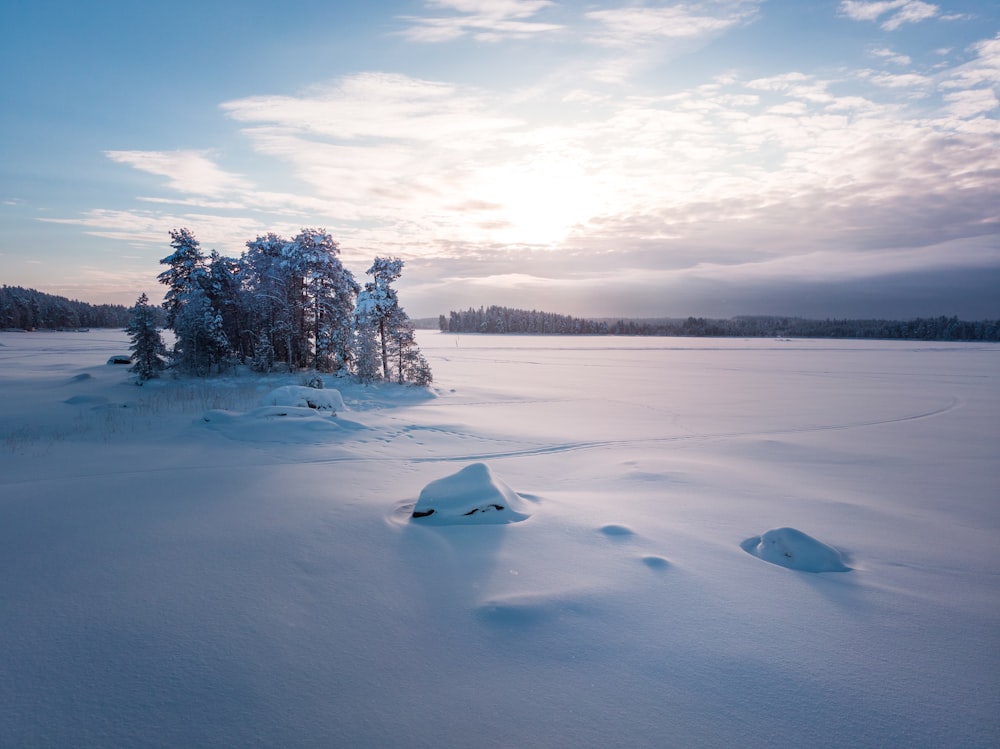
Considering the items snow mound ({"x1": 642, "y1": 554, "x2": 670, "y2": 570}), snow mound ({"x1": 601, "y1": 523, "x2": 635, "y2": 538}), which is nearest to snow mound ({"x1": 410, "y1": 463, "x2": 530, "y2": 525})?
snow mound ({"x1": 601, "y1": 523, "x2": 635, "y2": 538})

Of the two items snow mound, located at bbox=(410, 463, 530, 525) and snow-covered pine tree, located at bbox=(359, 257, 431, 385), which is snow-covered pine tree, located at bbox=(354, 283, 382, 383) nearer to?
snow-covered pine tree, located at bbox=(359, 257, 431, 385)

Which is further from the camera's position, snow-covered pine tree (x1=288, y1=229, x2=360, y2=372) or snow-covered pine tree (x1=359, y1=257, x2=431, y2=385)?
snow-covered pine tree (x1=288, y1=229, x2=360, y2=372)

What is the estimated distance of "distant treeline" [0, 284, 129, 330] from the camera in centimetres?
9856

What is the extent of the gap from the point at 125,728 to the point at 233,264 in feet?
130

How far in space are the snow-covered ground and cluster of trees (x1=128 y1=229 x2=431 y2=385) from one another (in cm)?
1837

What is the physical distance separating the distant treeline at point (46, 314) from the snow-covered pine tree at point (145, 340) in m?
103

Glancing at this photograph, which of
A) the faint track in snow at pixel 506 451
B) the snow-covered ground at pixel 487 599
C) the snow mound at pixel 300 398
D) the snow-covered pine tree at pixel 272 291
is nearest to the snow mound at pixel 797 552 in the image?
the snow-covered ground at pixel 487 599

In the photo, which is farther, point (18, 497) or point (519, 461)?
point (519, 461)

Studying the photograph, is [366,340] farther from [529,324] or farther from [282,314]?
[529,324]

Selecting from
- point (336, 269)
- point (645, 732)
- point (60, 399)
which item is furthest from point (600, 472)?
point (336, 269)

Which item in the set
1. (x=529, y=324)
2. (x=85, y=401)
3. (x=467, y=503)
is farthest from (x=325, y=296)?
(x=529, y=324)

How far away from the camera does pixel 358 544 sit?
5.93 m

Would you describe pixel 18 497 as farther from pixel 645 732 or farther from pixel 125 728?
pixel 645 732

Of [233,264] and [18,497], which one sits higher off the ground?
[233,264]
